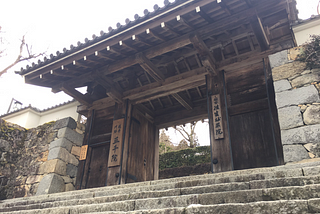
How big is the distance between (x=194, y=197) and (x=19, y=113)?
12.0m

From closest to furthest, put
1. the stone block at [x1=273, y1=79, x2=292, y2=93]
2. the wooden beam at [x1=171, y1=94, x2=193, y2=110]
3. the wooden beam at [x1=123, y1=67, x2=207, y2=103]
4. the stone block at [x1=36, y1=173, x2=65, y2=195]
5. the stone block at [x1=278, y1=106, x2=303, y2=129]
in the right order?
the stone block at [x1=278, y1=106, x2=303, y2=129] < the stone block at [x1=273, y1=79, x2=292, y2=93] < the stone block at [x1=36, y1=173, x2=65, y2=195] < the wooden beam at [x1=123, y1=67, x2=207, y2=103] < the wooden beam at [x1=171, y1=94, x2=193, y2=110]

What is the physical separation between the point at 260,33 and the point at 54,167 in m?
6.12

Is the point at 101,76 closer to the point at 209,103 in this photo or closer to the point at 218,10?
the point at 209,103

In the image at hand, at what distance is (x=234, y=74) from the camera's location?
6836 mm

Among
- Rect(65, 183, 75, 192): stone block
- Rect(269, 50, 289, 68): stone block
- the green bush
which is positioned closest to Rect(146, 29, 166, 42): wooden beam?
Rect(269, 50, 289, 68): stone block

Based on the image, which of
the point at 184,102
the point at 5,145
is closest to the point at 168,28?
the point at 184,102

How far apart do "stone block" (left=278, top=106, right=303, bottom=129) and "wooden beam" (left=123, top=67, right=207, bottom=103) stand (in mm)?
2602

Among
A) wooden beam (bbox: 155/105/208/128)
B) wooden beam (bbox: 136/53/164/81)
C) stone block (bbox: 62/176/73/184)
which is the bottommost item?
stone block (bbox: 62/176/73/184)

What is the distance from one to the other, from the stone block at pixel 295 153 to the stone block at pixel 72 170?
566cm

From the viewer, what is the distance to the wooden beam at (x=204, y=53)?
5.89m

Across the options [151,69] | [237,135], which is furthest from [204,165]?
[151,69]

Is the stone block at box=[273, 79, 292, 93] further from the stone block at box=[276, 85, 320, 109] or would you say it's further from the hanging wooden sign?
the hanging wooden sign

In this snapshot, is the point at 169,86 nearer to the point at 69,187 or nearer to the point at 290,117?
the point at 290,117

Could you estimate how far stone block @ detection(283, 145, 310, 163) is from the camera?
414cm
